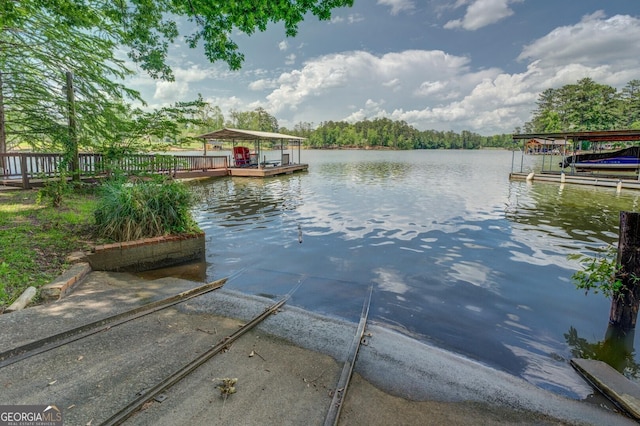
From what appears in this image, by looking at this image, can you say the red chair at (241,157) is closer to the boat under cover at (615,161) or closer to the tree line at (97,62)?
the tree line at (97,62)

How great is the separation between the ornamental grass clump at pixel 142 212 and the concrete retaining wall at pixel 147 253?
0.21m

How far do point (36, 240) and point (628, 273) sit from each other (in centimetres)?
818

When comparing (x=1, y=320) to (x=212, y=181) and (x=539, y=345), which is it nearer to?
(x=539, y=345)

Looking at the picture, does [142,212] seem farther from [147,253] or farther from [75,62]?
[75,62]

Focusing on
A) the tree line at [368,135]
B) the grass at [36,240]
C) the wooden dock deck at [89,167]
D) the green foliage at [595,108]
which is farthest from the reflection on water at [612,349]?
the tree line at [368,135]

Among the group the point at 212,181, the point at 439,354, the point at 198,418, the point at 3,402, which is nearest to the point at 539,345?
the point at 439,354

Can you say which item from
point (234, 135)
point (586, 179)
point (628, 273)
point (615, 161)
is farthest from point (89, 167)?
point (615, 161)

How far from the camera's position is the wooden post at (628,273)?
366cm

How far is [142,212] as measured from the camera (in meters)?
5.81

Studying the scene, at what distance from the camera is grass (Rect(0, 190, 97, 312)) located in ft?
13.2

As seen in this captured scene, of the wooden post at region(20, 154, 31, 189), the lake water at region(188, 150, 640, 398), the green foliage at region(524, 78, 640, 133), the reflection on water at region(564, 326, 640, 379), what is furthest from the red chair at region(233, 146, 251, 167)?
the green foliage at region(524, 78, 640, 133)

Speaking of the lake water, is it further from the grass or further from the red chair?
the red chair

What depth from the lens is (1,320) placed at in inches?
126

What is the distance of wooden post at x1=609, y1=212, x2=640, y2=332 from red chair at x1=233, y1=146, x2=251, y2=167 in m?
23.4
